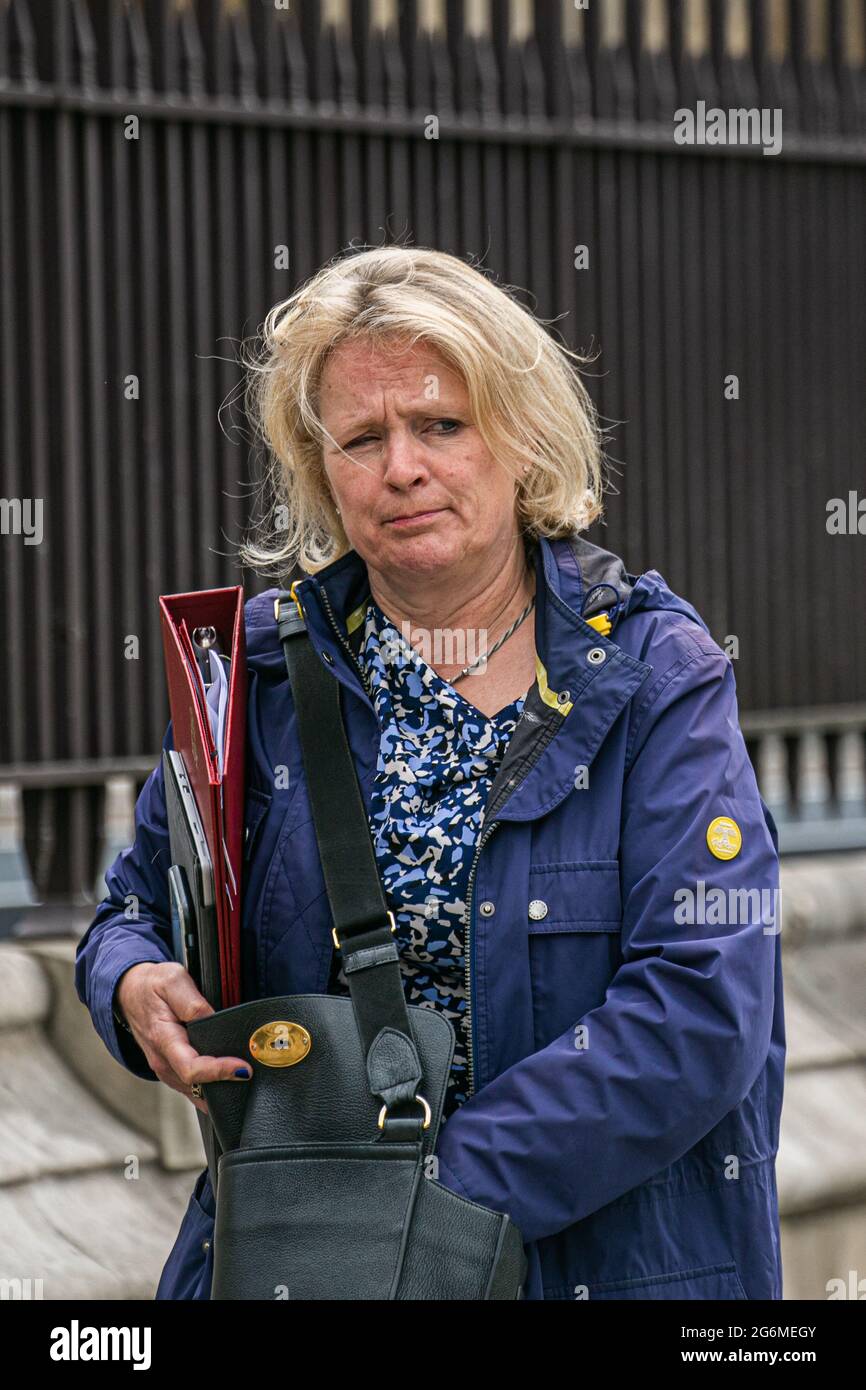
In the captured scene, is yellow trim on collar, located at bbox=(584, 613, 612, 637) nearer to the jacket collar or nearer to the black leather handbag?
the jacket collar

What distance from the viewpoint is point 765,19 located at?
4996 millimetres

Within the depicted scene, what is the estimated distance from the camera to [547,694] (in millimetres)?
2023

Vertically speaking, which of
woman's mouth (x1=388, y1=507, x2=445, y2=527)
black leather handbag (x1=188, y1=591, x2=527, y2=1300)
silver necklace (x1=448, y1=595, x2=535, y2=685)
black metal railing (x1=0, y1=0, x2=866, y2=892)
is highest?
black metal railing (x1=0, y1=0, x2=866, y2=892)

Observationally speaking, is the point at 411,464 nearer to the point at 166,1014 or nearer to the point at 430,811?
the point at 430,811

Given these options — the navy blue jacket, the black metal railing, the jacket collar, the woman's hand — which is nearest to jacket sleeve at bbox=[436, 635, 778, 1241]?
the navy blue jacket

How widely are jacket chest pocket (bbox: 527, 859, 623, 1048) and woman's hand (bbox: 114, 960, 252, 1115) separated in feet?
1.31

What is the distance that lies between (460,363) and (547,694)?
0.45 meters

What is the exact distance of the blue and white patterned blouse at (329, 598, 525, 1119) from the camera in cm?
201

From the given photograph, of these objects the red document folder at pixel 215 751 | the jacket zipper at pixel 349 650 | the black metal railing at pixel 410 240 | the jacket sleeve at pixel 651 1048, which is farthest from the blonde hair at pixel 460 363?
the black metal railing at pixel 410 240
